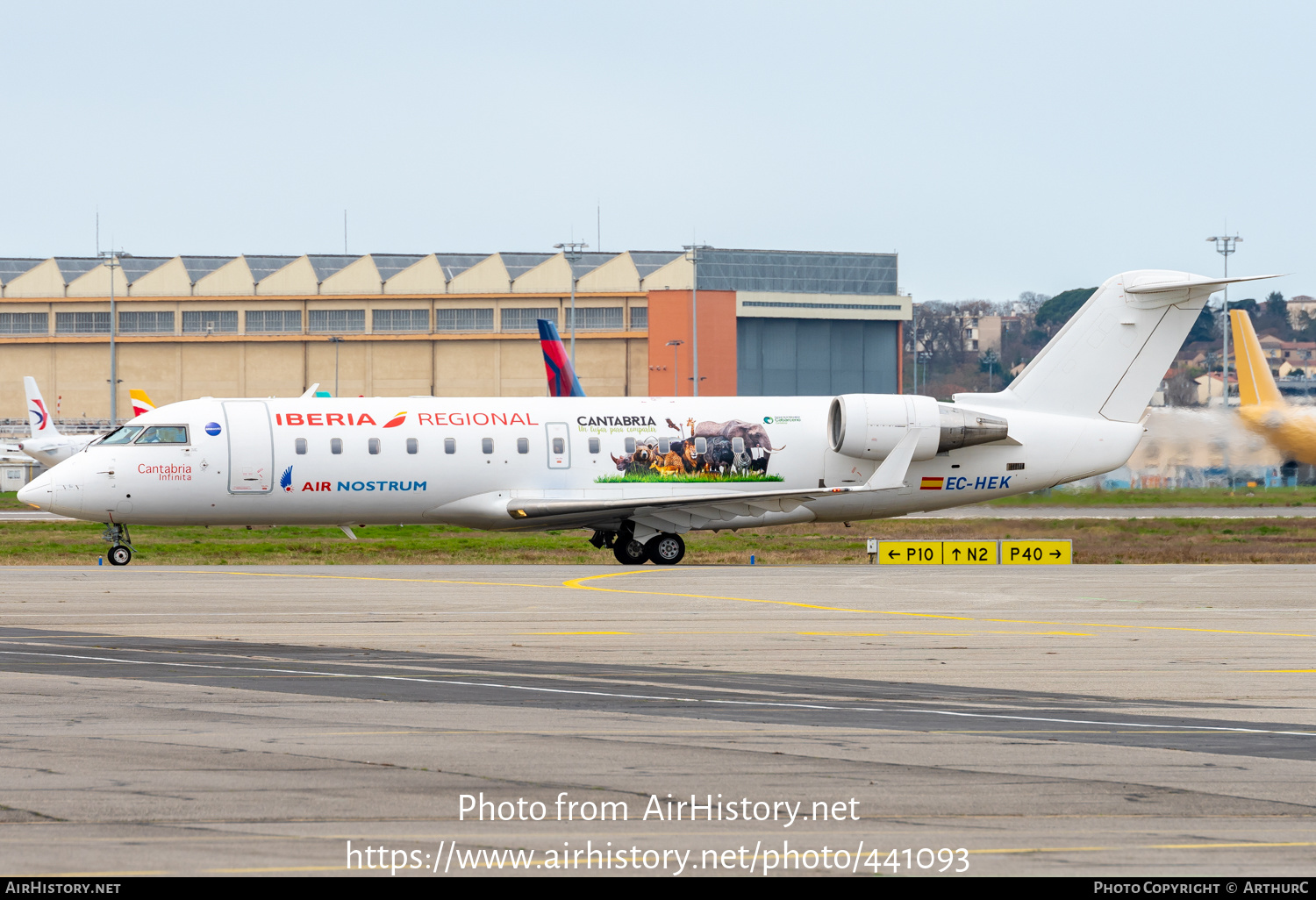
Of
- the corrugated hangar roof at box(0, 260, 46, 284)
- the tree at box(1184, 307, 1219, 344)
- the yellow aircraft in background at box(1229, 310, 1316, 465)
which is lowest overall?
the yellow aircraft in background at box(1229, 310, 1316, 465)

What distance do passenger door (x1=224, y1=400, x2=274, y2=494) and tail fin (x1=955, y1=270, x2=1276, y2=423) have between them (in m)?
15.4

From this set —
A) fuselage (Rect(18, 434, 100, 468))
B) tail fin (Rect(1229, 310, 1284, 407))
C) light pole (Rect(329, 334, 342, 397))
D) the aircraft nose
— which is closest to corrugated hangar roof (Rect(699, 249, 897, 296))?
light pole (Rect(329, 334, 342, 397))

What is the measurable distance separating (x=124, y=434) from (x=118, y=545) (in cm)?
239

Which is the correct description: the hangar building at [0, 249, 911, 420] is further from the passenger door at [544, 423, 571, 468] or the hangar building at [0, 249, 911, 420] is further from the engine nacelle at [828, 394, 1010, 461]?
the passenger door at [544, 423, 571, 468]

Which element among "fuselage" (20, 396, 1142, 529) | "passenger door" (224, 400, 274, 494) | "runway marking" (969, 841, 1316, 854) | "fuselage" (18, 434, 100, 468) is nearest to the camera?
"runway marking" (969, 841, 1316, 854)

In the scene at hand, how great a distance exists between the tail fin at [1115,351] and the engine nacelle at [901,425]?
1388 mm

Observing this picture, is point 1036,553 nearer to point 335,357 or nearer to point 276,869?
point 276,869

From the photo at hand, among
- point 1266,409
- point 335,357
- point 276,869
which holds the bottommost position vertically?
point 276,869

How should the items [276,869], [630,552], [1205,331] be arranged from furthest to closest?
[1205,331] < [630,552] < [276,869]

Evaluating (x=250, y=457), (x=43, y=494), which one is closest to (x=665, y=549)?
(x=250, y=457)

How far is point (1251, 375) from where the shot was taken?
1366 inches

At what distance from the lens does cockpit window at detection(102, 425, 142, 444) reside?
101 feet

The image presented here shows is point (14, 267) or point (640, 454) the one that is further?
point (14, 267)

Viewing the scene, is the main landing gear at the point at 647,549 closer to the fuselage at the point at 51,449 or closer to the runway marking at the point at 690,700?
the runway marking at the point at 690,700
